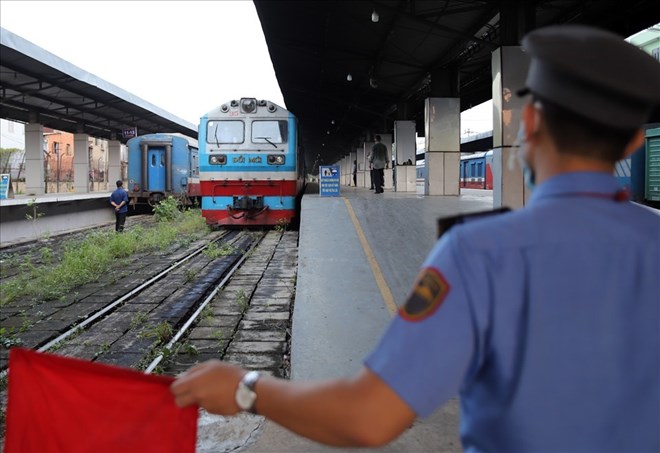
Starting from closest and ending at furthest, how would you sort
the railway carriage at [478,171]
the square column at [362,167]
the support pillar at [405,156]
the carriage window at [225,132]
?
1. the carriage window at [225,132]
2. the support pillar at [405,156]
3. the railway carriage at [478,171]
4. the square column at [362,167]

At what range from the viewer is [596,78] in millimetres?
1009

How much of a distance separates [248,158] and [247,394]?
13328 millimetres

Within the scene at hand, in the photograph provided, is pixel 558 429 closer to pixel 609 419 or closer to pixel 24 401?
pixel 609 419

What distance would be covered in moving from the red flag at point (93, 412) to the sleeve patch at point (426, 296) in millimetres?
724

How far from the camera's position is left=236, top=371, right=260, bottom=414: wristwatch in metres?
1.18

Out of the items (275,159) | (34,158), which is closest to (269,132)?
(275,159)

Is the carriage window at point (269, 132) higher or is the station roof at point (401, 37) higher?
the station roof at point (401, 37)

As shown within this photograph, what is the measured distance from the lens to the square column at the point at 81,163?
103 ft

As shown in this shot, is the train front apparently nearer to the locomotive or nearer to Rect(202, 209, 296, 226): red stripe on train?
Rect(202, 209, 296, 226): red stripe on train

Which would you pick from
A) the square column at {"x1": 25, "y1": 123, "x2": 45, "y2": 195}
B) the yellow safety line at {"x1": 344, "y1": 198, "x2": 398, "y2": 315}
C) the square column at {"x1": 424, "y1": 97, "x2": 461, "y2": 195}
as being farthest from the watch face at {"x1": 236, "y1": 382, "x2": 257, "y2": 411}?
the square column at {"x1": 25, "y1": 123, "x2": 45, "y2": 195}

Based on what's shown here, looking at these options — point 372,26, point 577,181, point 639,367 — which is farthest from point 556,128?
point 372,26

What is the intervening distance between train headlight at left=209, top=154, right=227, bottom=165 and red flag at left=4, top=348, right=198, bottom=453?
1298cm

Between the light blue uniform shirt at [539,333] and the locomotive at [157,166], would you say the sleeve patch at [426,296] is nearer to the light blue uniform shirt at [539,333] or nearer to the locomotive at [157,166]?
the light blue uniform shirt at [539,333]

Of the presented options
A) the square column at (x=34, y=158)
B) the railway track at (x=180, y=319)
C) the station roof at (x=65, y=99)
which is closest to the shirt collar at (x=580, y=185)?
the railway track at (x=180, y=319)
